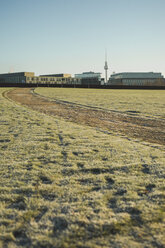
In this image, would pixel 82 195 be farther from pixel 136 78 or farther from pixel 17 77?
pixel 17 77

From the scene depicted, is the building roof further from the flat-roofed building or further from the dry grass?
the dry grass

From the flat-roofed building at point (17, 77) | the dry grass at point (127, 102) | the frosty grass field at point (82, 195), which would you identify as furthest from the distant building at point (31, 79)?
the frosty grass field at point (82, 195)

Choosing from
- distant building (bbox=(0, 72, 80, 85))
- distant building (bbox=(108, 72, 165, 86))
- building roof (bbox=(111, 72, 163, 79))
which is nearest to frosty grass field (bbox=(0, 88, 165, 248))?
distant building (bbox=(0, 72, 80, 85))

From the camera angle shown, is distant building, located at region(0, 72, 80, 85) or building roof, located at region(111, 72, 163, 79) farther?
building roof, located at region(111, 72, 163, 79)

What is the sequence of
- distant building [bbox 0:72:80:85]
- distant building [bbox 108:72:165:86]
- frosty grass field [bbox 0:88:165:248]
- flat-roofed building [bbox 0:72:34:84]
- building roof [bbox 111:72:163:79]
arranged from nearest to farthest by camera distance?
1. frosty grass field [bbox 0:88:165:248]
2. distant building [bbox 108:72:165:86]
3. distant building [bbox 0:72:80:85]
4. flat-roofed building [bbox 0:72:34:84]
5. building roof [bbox 111:72:163:79]

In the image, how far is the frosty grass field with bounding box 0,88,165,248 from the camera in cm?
202

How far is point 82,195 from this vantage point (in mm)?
2703

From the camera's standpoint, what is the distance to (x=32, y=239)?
1.97 meters

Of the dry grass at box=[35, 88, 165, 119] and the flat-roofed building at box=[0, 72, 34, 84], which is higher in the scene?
the flat-roofed building at box=[0, 72, 34, 84]

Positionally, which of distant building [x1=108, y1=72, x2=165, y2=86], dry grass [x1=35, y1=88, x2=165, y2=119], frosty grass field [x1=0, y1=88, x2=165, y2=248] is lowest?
frosty grass field [x1=0, y1=88, x2=165, y2=248]

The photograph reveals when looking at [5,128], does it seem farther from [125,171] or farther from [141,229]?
[141,229]

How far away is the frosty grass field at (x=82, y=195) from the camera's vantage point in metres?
2.02

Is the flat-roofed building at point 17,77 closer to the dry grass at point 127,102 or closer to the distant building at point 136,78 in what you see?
the distant building at point 136,78

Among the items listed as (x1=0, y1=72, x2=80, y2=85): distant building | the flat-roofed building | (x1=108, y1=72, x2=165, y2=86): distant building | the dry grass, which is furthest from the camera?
the flat-roofed building
